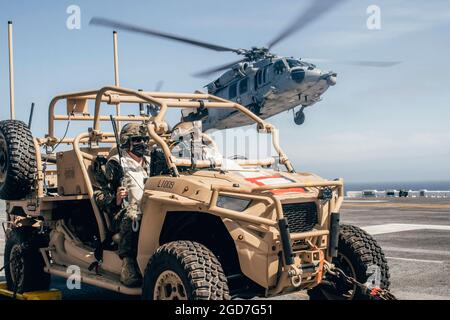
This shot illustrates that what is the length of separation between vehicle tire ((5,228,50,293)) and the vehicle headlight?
352 centimetres

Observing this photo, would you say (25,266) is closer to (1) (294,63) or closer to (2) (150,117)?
(2) (150,117)

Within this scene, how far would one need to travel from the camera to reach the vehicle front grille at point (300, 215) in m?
5.53

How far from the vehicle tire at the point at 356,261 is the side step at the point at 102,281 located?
6.58ft

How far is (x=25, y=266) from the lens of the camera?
779 centimetres

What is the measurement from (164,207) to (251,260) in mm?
1095

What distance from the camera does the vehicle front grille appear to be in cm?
553

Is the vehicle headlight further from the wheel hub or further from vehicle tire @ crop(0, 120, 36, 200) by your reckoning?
vehicle tire @ crop(0, 120, 36, 200)

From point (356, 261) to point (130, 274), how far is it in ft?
7.45

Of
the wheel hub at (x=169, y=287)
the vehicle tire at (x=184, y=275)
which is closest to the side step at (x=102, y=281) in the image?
the vehicle tire at (x=184, y=275)

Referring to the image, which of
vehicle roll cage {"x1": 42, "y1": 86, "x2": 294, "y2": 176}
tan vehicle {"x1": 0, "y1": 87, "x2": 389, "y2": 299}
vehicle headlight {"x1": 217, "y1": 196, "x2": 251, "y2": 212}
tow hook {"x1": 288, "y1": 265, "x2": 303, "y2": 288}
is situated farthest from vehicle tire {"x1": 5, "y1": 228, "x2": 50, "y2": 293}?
tow hook {"x1": 288, "y1": 265, "x2": 303, "y2": 288}

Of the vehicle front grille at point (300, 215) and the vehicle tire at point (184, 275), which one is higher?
the vehicle front grille at point (300, 215)

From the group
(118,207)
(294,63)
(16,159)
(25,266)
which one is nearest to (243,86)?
(294,63)

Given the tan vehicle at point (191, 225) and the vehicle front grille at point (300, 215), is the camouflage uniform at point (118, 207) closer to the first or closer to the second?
the tan vehicle at point (191, 225)

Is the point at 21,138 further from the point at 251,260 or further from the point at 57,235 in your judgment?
the point at 251,260
